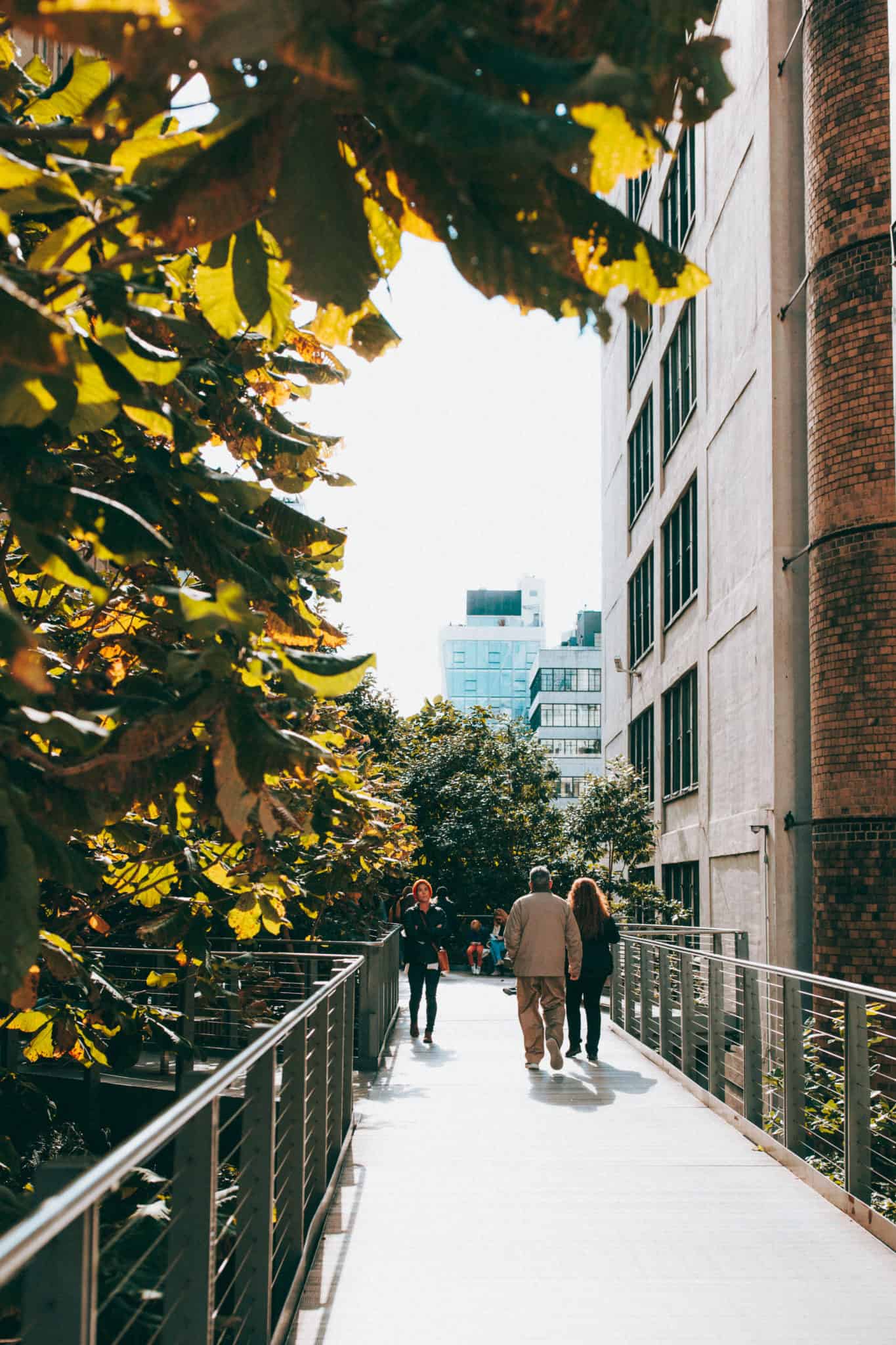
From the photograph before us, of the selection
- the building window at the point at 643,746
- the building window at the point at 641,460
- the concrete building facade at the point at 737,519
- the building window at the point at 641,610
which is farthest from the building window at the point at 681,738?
the building window at the point at 641,460

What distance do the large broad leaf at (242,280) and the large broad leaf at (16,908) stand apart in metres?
0.92

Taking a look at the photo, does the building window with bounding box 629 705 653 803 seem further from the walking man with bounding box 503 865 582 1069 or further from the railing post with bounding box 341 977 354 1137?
the railing post with bounding box 341 977 354 1137

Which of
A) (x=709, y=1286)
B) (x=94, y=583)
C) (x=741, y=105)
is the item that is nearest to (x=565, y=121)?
(x=94, y=583)

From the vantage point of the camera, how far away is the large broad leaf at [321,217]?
1.69 m

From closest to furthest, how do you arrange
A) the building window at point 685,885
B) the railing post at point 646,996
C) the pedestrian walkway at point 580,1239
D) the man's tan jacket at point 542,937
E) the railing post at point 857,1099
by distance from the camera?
the pedestrian walkway at point 580,1239 → the railing post at point 857,1099 → the man's tan jacket at point 542,937 → the railing post at point 646,996 → the building window at point 685,885

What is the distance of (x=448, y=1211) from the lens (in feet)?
25.1

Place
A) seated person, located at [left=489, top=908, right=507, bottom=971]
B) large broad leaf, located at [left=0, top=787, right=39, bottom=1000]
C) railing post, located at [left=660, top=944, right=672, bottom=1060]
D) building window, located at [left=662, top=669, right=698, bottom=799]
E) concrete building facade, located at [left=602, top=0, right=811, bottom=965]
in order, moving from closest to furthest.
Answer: large broad leaf, located at [left=0, top=787, right=39, bottom=1000]
railing post, located at [left=660, top=944, right=672, bottom=1060]
concrete building facade, located at [left=602, top=0, right=811, bottom=965]
building window, located at [left=662, top=669, right=698, bottom=799]
seated person, located at [left=489, top=908, right=507, bottom=971]

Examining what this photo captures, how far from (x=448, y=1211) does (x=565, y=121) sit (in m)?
7.26

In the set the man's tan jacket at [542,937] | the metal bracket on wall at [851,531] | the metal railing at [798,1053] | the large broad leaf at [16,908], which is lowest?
the metal railing at [798,1053]

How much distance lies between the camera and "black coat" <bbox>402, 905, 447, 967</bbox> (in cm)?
1586

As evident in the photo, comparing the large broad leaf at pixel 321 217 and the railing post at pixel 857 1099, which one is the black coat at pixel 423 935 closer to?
the railing post at pixel 857 1099

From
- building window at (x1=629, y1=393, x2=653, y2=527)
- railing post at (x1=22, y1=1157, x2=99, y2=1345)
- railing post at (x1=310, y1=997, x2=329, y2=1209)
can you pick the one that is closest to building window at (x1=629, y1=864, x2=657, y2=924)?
building window at (x1=629, y1=393, x2=653, y2=527)

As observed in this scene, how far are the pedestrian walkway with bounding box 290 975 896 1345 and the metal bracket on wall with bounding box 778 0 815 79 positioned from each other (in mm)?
13235

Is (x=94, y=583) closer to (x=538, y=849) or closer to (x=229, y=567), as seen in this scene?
(x=229, y=567)
